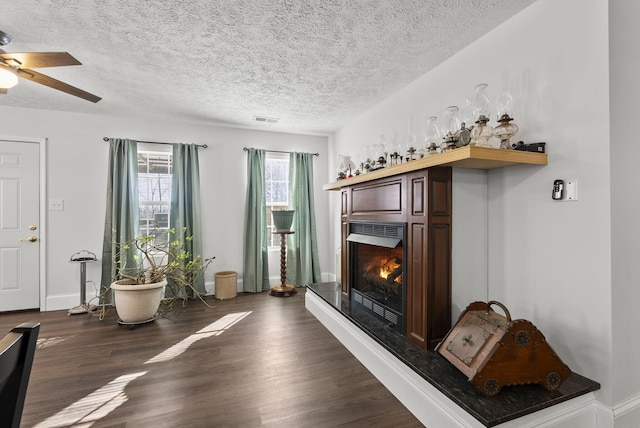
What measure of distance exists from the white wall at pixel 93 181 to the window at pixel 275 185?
16.3 inches

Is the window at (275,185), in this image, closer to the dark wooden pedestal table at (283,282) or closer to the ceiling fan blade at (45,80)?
the dark wooden pedestal table at (283,282)

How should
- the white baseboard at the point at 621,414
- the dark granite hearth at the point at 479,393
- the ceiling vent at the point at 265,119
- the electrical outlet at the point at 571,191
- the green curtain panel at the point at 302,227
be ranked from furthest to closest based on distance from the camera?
the green curtain panel at the point at 302,227, the ceiling vent at the point at 265,119, the electrical outlet at the point at 571,191, the white baseboard at the point at 621,414, the dark granite hearth at the point at 479,393

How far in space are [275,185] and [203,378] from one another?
10.5 ft

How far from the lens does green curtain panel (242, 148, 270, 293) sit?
4539 mm

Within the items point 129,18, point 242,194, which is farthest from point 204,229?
point 129,18

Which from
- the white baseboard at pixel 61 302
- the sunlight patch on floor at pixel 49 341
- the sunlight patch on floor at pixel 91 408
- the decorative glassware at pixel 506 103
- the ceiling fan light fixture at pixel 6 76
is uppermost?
the ceiling fan light fixture at pixel 6 76

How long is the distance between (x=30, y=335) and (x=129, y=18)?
7.09 feet

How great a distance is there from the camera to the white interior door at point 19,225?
3680 mm

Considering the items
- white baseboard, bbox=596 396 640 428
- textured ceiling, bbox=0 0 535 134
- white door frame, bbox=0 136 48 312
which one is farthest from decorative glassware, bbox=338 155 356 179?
white door frame, bbox=0 136 48 312

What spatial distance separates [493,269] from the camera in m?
2.16

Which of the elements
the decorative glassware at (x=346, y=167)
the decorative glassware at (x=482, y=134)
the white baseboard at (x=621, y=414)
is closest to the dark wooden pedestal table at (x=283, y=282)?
the decorative glassware at (x=346, y=167)

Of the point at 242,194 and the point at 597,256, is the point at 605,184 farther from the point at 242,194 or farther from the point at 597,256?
the point at 242,194

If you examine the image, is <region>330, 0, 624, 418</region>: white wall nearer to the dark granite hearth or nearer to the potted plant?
the dark granite hearth

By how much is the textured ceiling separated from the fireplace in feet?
4.76
